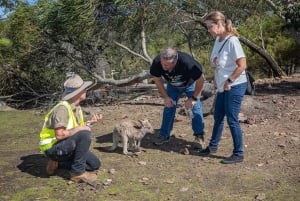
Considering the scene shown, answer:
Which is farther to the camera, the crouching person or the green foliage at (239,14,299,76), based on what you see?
the green foliage at (239,14,299,76)

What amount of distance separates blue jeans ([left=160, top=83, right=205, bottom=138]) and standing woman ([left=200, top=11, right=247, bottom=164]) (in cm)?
60

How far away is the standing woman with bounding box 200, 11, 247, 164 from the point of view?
5.07 metres

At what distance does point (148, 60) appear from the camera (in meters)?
10.3

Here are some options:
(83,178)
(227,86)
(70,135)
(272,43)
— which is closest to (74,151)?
(70,135)

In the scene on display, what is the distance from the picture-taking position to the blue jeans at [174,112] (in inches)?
238

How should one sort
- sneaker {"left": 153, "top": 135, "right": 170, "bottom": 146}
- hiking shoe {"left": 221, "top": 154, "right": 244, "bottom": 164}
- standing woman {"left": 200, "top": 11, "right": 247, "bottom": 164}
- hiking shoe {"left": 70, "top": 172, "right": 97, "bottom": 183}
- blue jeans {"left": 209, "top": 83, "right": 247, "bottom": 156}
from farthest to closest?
sneaker {"left": 153, "top": 135, "right": 170, "bottom": 146}, hiking shoe {"left": 221, "top": 154, "right": 244, "bottom": 164}, blue jeans {"left": 209, "top": 83, "right": 247, "bottom": 156}, standing woman {"left": 200, "top": 11, "right": 247, "bottom": 164}, hiking shoe {"left": 70, "top": 172, "right": 97, "bottom": 183}

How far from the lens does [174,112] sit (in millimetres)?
6254

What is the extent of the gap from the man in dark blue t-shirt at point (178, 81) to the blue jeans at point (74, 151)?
1.45 metres

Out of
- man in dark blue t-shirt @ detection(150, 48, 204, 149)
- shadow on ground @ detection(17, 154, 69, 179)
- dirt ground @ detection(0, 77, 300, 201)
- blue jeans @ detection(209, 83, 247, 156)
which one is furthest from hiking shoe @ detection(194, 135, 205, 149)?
shadow on ground @ detection(17, 154, 69, 179)

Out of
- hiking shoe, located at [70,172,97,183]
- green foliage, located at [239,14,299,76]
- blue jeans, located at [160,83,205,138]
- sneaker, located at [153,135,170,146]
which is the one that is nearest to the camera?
hiking shoe, located at [70,172,97,183]

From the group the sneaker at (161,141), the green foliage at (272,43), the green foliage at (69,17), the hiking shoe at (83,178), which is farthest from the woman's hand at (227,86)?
the green foliage at (272,43)

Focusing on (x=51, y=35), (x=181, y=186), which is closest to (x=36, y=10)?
(x=51, y=35)

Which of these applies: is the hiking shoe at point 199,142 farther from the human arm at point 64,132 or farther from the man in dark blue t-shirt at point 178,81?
the human arm at point 64,132

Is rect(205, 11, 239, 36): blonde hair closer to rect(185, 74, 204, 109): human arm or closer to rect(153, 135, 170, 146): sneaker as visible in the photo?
rect(185, 74, 204, 109): human arm
